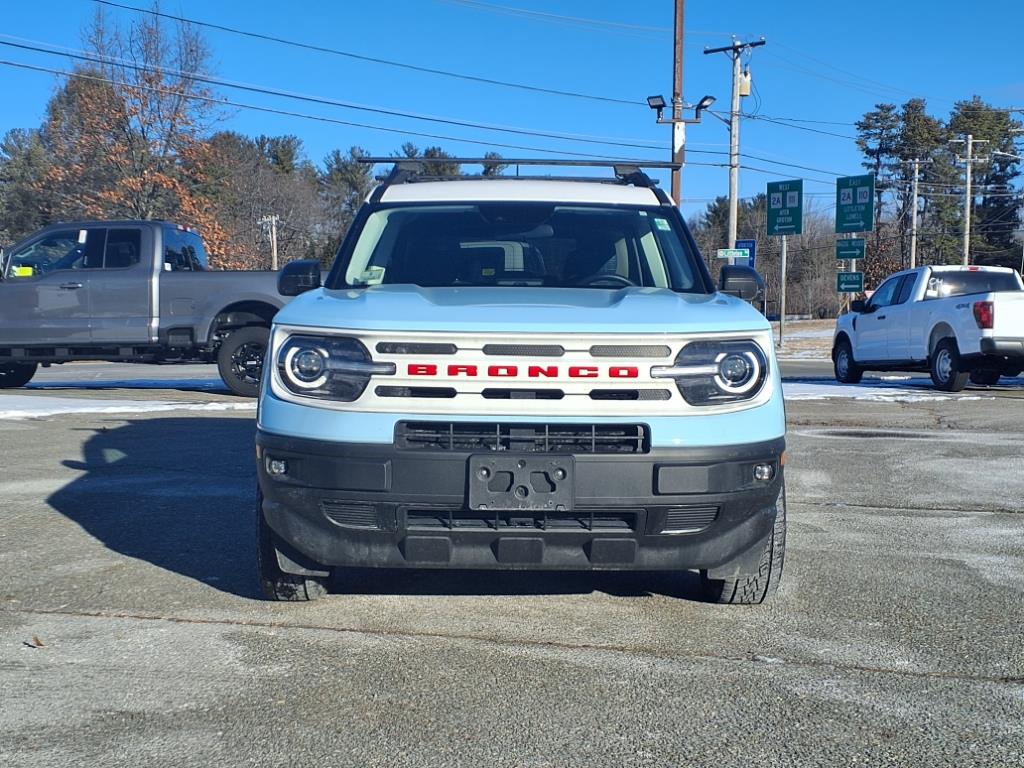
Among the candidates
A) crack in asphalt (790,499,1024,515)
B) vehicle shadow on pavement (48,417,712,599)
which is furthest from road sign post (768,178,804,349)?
crack in asphalt (790,499,1024,515)

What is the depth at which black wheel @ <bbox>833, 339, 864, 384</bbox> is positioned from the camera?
17938 mm

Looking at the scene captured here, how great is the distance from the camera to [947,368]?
604 inches

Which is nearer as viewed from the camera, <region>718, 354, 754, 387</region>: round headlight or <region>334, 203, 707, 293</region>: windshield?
<region>718, 354, 754, 387</region>: round headlight

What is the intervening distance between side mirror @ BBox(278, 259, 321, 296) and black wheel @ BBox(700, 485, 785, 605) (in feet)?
8.23

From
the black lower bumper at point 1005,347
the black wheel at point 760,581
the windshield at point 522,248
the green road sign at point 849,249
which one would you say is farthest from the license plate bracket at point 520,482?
the green road sign at point 849,249

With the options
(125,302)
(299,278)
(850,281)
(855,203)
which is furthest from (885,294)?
(855,203)

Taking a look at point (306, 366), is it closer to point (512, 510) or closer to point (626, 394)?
point (512, 510)

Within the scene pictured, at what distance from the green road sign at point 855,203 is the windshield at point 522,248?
108ft

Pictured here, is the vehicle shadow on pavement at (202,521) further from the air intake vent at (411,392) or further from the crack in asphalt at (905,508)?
the crack in asphalt at (905,508)

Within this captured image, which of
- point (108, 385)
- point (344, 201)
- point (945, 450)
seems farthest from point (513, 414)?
point (344, 201)

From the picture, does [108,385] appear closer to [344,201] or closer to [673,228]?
[673,228]

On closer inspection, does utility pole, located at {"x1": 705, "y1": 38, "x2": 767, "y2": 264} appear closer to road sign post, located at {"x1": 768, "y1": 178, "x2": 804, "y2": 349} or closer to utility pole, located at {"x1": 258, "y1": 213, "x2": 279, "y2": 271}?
road sign post, located at {"x1": 768, "y1": 178, "x2": 804, "y2": 349}

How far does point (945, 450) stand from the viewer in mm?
9141

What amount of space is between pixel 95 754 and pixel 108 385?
13869mm
